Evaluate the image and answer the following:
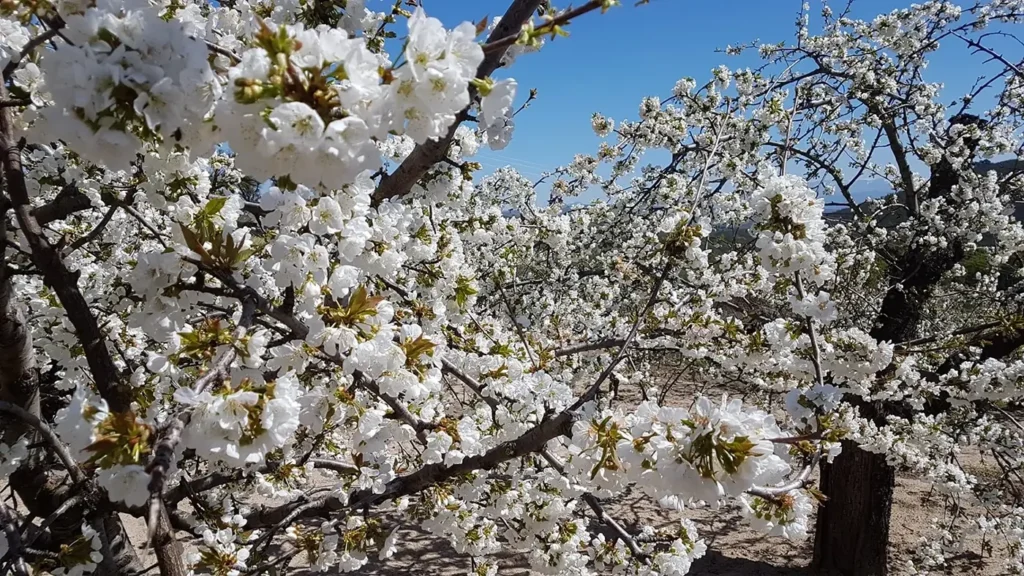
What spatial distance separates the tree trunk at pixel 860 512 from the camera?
504cm

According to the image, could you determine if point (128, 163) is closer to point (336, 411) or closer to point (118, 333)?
point (336, 411)

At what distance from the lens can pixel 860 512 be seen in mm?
5094

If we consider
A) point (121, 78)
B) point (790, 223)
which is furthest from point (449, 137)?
point (790, 223)

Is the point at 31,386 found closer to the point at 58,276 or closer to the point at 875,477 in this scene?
the point at 58,276

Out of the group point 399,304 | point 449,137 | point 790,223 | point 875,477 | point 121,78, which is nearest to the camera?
point 121,78

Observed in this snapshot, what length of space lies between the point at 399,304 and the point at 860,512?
4.91 metres

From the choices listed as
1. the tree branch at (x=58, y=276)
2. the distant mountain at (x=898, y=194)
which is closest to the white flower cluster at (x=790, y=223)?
the tree branch at (x=58, y=276)

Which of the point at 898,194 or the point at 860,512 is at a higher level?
the point at 898,194

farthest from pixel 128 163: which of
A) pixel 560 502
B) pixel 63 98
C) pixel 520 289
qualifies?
pixel 520 289

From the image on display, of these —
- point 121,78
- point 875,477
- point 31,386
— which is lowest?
point 31,386

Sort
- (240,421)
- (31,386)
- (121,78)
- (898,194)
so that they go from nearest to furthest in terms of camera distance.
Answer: (121,78) < (240,421) < (31,386) < (898,194)

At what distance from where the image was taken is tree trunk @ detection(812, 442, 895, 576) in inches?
199

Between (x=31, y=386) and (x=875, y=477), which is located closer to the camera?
(x=31, y=386)

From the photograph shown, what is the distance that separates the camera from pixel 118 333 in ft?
9.12
